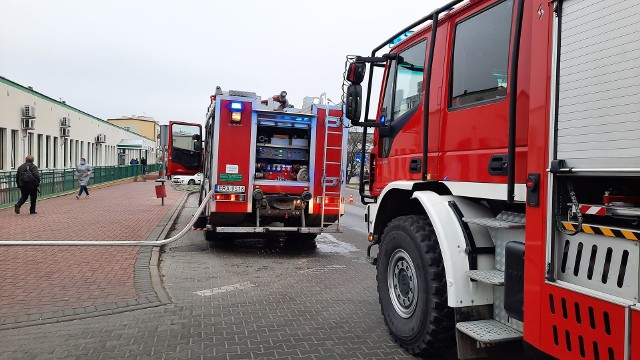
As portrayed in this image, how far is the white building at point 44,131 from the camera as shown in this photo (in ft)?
63.1

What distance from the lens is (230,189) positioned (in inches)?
340

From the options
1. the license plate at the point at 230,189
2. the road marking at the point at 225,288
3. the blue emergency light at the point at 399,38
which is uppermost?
the blue emergency light at the point at 399,38

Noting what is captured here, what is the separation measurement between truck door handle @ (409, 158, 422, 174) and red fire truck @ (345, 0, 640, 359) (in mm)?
16

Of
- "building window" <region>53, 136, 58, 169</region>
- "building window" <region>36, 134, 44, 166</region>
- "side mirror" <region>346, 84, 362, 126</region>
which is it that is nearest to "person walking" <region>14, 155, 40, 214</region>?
"building window" <region>36, 134, 44, 166</region>

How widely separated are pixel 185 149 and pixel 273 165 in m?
2.99

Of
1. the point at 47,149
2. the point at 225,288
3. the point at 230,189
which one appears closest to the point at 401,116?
the point at 225,288

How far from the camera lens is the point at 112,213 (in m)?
14.4

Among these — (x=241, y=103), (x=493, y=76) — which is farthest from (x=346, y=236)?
(x=493, y=76)

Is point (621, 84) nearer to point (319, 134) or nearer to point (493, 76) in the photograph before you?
point (493, 76)

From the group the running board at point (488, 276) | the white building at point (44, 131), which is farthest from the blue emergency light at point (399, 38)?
the white building at point (44, 131)

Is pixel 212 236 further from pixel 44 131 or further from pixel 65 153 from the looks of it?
pixel 65 153

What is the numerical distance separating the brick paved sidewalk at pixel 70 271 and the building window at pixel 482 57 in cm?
418

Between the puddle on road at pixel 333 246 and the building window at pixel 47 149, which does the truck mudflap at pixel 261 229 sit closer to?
the puddle on road at pixel 333 246

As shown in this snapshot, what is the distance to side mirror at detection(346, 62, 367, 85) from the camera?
14.5 feet
